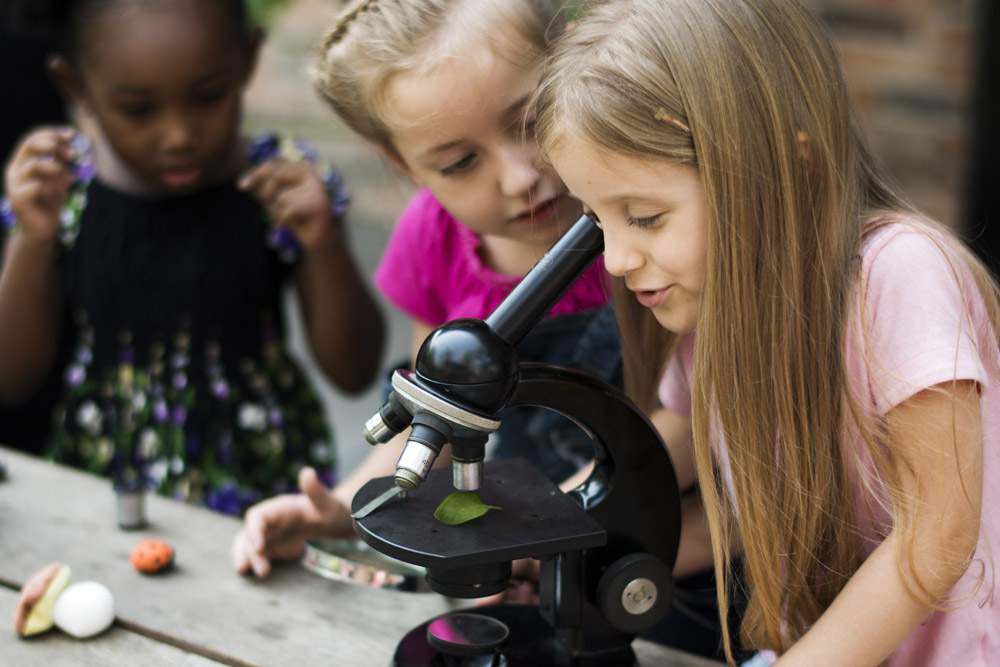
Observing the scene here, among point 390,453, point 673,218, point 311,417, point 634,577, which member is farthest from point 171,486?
point 673,218

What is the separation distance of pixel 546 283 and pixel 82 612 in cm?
72

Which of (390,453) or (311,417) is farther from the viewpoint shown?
(311,417)

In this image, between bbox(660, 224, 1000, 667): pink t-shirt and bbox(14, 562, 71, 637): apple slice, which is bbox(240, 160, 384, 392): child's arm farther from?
bbox(660, 224, 1000, 667): pink t-shirt

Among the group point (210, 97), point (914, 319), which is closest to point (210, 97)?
point (210, 97)

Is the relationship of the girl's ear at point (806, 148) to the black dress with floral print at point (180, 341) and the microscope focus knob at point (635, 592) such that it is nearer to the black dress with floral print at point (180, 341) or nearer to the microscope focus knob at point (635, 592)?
the microscope focus knob at point (635, 592)

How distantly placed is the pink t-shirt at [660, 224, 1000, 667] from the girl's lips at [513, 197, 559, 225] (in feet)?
1.28

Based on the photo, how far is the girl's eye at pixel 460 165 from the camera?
4.44ft

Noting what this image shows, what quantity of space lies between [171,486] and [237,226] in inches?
21.3

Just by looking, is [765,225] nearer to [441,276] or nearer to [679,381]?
[679,381]

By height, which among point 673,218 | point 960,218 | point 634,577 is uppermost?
point 673,218

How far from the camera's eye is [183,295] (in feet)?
6.77

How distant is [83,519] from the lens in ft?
5.29

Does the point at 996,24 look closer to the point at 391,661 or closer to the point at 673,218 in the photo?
the point at 673,218

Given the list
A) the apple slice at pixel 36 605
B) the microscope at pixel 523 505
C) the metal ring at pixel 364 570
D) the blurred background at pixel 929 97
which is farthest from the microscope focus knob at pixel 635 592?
the blurred background at pixel 929 97
